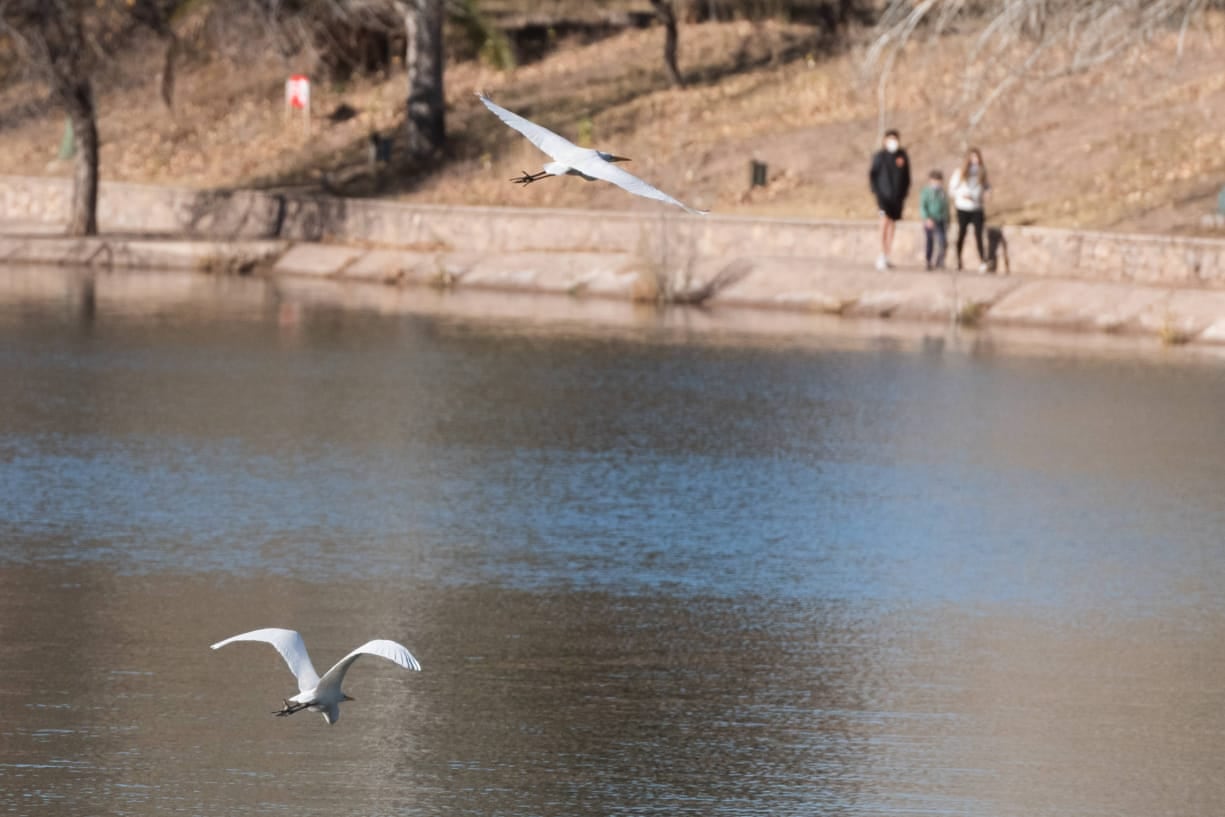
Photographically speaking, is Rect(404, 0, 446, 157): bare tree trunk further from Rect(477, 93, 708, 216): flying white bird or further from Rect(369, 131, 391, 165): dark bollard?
Rect(477, 93, 708, 216): flying white bird

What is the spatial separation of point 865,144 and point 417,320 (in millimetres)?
10528

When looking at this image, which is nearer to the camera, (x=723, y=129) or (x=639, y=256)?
(x=639, y=256)

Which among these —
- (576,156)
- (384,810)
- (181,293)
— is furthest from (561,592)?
(181,293)

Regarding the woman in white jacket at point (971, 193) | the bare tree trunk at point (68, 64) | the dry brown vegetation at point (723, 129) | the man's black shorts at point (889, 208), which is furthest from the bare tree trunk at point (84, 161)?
the woman in white jacket at point (971, 193)

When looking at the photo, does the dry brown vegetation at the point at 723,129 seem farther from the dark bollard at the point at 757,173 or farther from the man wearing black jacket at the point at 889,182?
the man wearing black jacket at the point at 889,182

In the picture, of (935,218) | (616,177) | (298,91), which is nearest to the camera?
(616,177)

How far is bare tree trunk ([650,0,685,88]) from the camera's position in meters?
Result: 39.0

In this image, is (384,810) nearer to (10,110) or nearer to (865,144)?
(865,144)

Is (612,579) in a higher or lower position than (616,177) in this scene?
lower

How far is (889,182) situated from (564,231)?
17.5 ft

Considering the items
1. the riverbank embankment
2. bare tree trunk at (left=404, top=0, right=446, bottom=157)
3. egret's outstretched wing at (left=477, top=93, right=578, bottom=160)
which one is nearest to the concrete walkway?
the riverbank embankment

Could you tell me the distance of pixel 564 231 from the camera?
31422 mm

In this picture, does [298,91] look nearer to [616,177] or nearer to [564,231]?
[564,231]

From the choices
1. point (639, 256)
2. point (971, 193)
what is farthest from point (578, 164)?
point (639, 256)
